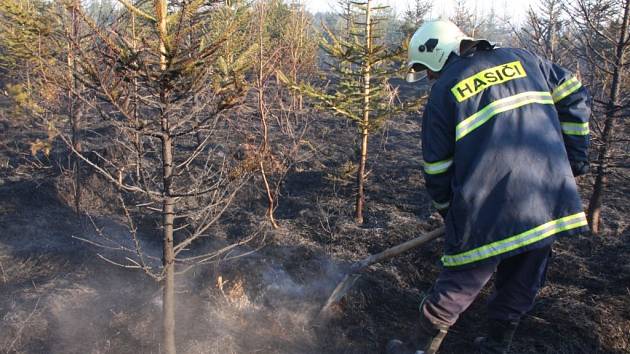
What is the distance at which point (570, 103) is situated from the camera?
2.99 meters

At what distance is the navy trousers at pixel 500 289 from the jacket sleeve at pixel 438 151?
538mm

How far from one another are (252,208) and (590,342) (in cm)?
641

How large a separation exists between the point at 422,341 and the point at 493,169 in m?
2.01

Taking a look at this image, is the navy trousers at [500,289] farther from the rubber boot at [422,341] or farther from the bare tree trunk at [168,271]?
the bare tree trunk at [168,271]

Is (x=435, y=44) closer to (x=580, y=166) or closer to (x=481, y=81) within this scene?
(x=481, y=81)

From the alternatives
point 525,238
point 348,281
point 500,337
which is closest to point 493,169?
point 525,238

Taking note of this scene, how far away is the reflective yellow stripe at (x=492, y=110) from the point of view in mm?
2598

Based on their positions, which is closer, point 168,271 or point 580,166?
point 580,166

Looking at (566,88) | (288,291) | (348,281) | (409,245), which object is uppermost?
(566,88)

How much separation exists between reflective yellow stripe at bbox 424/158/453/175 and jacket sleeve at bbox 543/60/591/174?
0.95m

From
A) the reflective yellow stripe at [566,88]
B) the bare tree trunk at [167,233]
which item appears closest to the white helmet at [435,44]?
the reflective yellow stripe at [566,88]

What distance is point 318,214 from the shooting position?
8.38 m

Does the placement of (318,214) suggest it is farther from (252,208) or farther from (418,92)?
(418,92)

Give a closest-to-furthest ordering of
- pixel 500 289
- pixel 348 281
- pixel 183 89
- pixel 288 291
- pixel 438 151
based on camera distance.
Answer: pixel 438 151, pixel 500 289, pixel 183 89, pixel 348 281, pixel 288 291
